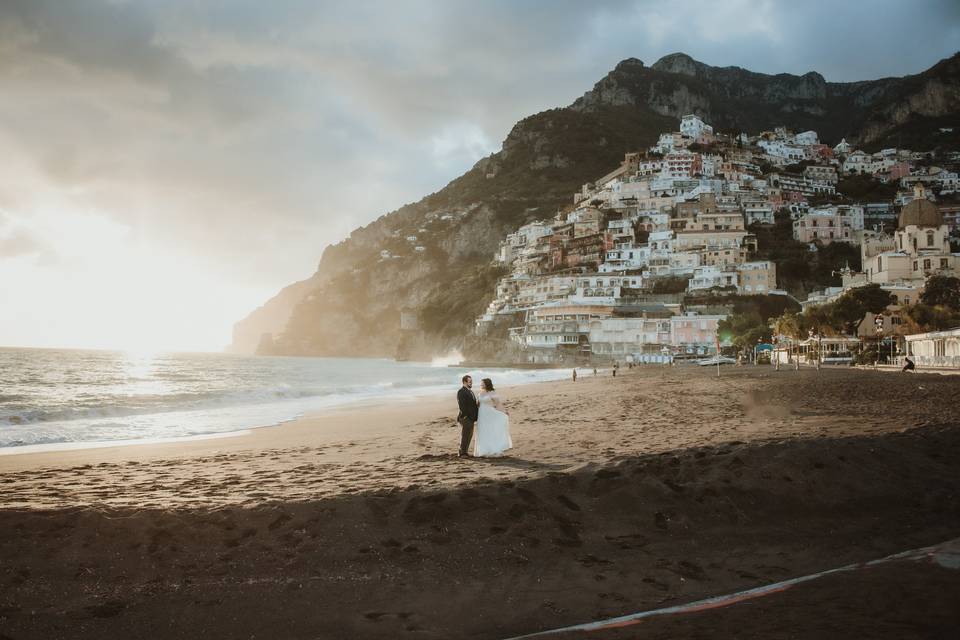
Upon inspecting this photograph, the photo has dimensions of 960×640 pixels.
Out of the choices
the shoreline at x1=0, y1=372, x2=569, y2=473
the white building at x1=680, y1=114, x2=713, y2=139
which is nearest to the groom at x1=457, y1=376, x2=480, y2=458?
the shoreline at x1=0, y1=372, x2=569, y2=473

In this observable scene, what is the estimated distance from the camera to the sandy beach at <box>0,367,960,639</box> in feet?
17.0

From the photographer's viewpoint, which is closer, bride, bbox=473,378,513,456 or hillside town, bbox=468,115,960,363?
bride, bbox=473,378,513,456

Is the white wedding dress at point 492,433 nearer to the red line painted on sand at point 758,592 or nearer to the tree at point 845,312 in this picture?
the red line painted on sand at point 758,592

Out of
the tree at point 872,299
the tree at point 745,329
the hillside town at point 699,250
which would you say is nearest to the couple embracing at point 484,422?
the hillside town at point 699,250

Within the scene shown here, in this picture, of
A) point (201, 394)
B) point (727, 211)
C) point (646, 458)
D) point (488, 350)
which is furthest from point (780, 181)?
point (646, 458)

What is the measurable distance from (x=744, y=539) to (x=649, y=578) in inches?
69.4

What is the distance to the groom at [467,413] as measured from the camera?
36.8 ft

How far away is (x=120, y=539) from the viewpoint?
21.3ft

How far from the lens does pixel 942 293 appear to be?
2313 inches

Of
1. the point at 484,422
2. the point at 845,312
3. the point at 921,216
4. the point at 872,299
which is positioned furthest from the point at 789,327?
the point at 484,422

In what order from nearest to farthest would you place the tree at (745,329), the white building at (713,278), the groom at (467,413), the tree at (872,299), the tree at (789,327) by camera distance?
the groom at (467,413) → the tree at (872,299) → the tree at (789,327) → the tree at (745,329) → the white building at (713,278)

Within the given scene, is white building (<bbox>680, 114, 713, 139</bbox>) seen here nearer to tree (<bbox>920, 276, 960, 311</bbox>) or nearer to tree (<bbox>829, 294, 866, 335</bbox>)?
tree (<bbox>920, 276, 960, 311</bbox>)

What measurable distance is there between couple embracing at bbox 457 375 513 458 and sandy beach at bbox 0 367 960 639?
45 centimetres

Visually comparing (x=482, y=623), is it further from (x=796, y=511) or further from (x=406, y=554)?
(x=796, y=511)
